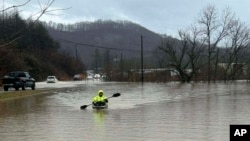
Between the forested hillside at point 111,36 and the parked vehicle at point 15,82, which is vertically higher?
the forested hillside at point 111,36

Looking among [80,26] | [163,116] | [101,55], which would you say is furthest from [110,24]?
[163,116]

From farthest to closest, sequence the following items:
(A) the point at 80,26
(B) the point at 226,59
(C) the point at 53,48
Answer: (C) the point at 53,48 < (A) the point at 80,26 < (B) the point at 226,59

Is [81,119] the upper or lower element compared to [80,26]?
lower

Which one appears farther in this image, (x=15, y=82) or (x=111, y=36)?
(x=111, y=36)

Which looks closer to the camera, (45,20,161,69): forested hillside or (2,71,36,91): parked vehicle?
(2,71,36,91): parked vehicle

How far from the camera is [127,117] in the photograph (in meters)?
19.2

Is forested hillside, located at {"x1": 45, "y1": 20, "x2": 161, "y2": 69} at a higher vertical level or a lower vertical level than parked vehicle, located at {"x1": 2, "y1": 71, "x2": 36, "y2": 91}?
higher

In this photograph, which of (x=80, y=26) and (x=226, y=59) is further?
(x=80, y=26)

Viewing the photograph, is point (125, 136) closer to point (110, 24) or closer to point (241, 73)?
point (241, 73)

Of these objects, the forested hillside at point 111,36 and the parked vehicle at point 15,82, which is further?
the forested hillside at point 111,36

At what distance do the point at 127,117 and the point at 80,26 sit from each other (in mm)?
108161

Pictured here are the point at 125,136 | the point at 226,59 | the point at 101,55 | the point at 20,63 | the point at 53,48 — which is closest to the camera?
the point at 125,136

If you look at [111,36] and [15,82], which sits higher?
[111,36]

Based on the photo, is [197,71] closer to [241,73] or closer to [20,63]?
[241,73]
